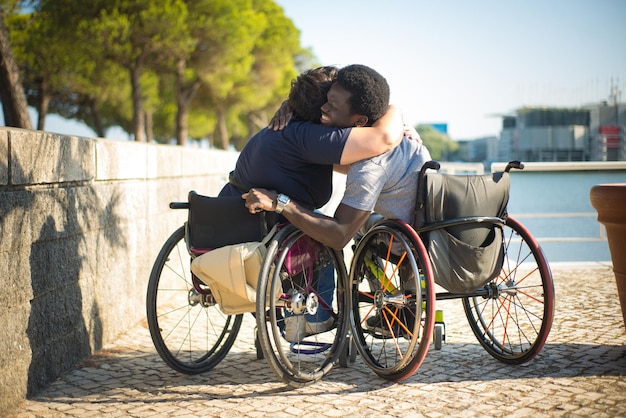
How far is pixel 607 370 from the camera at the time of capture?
3.97 meters

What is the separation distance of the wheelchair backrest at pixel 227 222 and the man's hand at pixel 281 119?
433 mm

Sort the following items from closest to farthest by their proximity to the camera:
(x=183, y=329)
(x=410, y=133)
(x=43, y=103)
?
(x=410, y=133), (x=183, y=329), (x=43, y=103)

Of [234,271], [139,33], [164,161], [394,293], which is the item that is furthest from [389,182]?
[139,33]

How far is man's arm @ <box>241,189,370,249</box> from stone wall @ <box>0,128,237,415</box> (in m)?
1.11

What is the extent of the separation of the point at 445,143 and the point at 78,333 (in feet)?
595

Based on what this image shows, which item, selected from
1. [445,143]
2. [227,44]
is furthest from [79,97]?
[445,143]

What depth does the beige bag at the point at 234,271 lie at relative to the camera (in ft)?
11.8

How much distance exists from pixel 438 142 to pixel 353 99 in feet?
572

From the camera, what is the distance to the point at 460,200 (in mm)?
3807

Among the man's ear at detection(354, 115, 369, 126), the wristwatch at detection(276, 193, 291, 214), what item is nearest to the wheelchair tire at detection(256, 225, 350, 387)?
the wristwatch at detection(276, 193, 291, 214)

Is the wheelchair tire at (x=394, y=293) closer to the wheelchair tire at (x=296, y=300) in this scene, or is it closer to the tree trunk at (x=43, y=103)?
the wheelchair tire at (x=296, y=300)

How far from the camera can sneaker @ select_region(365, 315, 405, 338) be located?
13.1ft

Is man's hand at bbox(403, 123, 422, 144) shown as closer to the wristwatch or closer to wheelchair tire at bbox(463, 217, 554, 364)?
wheelchair tire at bbox(463, 217, 554, 364)

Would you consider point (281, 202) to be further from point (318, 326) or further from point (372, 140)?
point (318, 326)
